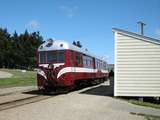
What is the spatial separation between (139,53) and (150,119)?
Answer: 708 centimetres

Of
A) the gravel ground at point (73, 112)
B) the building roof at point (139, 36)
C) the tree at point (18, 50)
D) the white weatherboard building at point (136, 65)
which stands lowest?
the gravel ground at point (73, 112)

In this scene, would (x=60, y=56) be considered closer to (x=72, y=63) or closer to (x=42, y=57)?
(x=72, y=63)

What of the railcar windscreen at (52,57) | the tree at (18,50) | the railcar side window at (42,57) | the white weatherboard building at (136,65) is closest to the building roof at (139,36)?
the white weatherboard building at (136,65)

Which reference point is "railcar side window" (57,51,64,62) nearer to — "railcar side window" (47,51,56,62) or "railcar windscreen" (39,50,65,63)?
"railcar windscreen" (39,50,65,63)

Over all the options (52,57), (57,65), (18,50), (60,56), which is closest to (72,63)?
(60,56)

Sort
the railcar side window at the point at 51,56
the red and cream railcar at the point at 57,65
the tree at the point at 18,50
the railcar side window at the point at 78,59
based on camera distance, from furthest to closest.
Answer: the tree at the point at 18,50 → the railcar side window at the point at 78,59 → the railcar side window at the point at 51,56 → the red and cream railcar at the point at 57,65

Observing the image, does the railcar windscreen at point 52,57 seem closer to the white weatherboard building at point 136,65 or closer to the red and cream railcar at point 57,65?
the red and cream railcar at point 57,65

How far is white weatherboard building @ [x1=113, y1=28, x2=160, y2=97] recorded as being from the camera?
1928 centimetres

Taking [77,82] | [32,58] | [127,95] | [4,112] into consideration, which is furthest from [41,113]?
[32,58]

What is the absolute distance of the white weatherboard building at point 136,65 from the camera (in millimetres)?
19281

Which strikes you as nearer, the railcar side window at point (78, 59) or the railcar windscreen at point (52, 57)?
the railcar windscreen at point (52, 57)

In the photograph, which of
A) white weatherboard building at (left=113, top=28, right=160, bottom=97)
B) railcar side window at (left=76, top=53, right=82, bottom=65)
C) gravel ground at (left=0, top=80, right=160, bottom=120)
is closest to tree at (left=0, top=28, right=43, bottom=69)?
railcar side window at (left=76, top=53, right=82, bottom=65)

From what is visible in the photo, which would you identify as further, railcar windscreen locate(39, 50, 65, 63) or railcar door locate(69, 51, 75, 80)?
railcar door locate(69, 51, 75, 80)

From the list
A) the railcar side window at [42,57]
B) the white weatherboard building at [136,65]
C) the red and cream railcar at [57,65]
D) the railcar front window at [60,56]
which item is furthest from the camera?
the railcar side window at [42,57]
